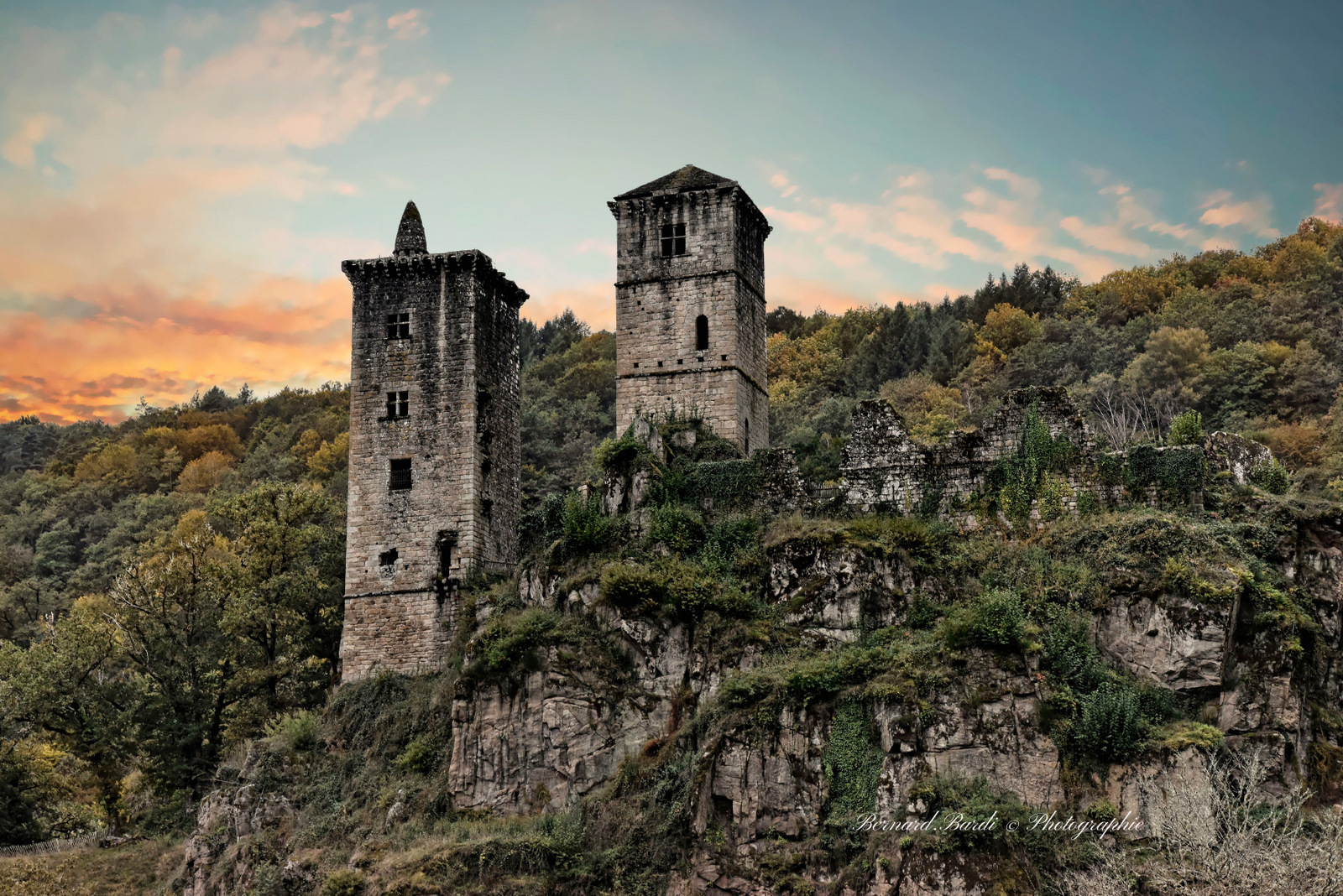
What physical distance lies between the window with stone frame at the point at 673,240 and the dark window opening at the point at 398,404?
800 centimetres

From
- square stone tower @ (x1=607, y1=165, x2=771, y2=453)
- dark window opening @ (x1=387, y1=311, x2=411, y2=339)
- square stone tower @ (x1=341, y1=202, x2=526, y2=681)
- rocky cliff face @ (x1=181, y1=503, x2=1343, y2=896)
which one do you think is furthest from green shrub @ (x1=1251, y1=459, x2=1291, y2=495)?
dark window opening @ (x1=387, y1=311, x2=411, y2=339)

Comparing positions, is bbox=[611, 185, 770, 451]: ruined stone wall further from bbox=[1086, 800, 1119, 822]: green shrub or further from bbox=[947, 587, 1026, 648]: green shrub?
bbox=[1086, 800, 1119, 822]: green shrub

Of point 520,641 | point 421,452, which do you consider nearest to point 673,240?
point 421,452

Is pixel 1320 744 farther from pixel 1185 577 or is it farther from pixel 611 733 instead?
pixel 611 733

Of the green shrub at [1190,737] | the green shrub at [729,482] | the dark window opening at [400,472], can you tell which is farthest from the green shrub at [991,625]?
the dark window opening at [400,472]

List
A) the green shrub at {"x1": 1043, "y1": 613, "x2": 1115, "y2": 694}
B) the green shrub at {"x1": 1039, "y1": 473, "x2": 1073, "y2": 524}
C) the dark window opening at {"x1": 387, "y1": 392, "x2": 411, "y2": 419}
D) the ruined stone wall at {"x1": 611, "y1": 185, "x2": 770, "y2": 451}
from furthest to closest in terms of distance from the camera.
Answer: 1. the dark window opening at {"x1": 387, "y1": 392, "x2": 411, "y2": 419}
2. the ruined stone wall at {"x1": 611, "y1": 185, "x2": 770, "y2": 451}
3. the green shrub at {"x1": 1039, "y1": 473, "x2": 1073, "y2": 524}
4. the green shrub at {"x1": 1043, "y1": 613, "x2": 1115, "y2": 694}

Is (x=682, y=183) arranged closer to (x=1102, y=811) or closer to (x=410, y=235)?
(x=410, y=235)

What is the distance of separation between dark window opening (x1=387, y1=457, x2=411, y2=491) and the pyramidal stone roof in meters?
9.27

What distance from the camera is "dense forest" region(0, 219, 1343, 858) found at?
123ft

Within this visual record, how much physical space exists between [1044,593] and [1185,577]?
2.69m

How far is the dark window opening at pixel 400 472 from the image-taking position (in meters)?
35.3

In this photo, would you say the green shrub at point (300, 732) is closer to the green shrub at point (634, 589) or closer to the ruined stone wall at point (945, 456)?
the green shrub at point (634, 589)

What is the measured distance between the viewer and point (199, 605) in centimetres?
3991

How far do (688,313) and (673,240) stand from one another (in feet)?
7.10
